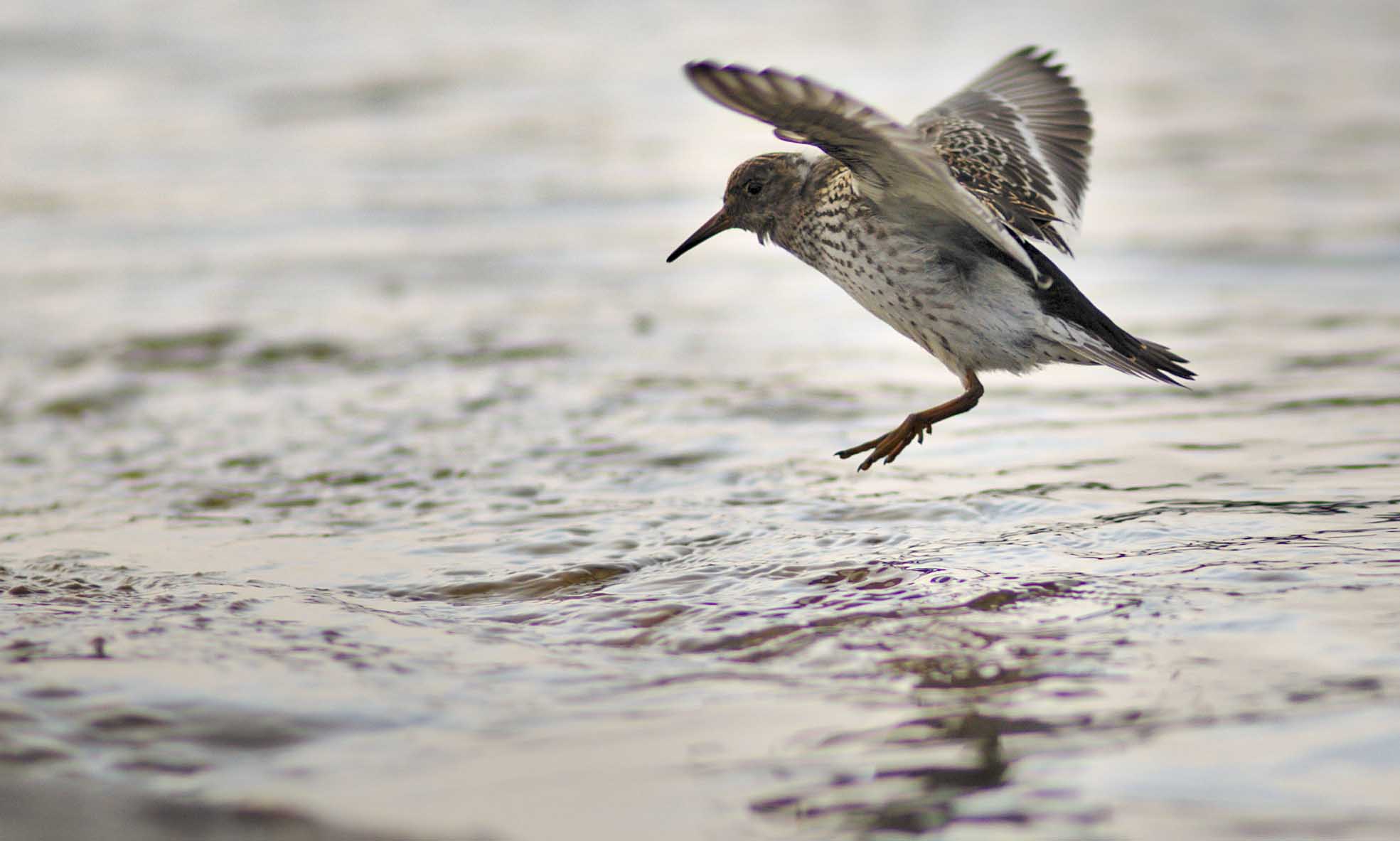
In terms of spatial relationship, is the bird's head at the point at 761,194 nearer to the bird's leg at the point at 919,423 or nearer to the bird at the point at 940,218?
the bird at the point at 940,218

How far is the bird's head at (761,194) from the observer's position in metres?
5.54

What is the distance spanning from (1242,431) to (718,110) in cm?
872

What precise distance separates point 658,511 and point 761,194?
1.38 m

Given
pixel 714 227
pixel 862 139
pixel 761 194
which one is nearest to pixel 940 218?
pixel 862 139

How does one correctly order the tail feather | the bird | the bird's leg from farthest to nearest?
the bird's leg, the tail feather, the bird

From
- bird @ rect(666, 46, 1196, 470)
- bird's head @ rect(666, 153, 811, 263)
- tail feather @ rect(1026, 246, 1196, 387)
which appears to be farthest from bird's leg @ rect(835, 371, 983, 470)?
bird's head @ rect(666, 153, 811, 263)

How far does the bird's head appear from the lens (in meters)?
5.54

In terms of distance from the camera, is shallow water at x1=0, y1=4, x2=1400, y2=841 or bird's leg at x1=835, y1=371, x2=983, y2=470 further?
bird's leg at x1=835, y1=371, x2=983, y2=470

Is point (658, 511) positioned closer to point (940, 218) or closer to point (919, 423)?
point (919, 423)

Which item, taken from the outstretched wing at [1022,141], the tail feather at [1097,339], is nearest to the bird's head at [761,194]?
the outstretched wing at [1022,141]

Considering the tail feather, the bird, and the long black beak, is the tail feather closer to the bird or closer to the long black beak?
A: the bird

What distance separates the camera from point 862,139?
4.32 m

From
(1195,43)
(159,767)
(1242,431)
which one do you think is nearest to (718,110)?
(1195,43)

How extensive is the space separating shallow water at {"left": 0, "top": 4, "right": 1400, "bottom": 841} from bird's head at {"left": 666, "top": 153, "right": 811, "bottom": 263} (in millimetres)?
874
